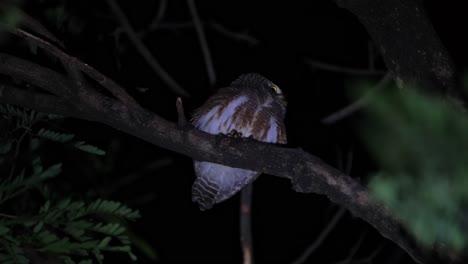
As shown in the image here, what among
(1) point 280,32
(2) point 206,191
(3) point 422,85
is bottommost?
(2) point 206,191

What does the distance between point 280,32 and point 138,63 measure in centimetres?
169

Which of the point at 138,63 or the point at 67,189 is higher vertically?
the point at 138,63

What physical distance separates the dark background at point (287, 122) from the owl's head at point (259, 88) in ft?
3.22

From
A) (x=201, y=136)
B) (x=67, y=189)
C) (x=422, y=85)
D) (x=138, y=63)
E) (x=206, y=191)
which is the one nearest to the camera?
(x=422, y=85)

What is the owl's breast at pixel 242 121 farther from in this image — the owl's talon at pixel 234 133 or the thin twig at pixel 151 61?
the thin twig at pixel 151 61

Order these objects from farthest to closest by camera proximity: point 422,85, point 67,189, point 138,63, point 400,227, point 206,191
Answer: point 138,63 < point 67,189 < point 206,191 < point 422,85 < point 400,227

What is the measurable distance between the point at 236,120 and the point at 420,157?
117 inches

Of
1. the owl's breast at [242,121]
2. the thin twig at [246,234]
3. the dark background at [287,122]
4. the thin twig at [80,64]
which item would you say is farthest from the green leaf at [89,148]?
the dark background at [287,122]

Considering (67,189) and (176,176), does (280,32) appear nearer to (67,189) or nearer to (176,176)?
(176,176)

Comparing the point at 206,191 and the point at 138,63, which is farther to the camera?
the point at 138,63

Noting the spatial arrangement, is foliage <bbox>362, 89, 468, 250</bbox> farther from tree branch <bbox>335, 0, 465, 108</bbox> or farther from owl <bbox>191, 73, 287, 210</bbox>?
owl <bbox>191, 73, 287, 210</bbox>

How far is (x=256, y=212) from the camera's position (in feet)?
22.3

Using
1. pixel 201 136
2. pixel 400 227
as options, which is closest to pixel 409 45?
pixel 400 227

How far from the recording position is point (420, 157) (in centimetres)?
64
